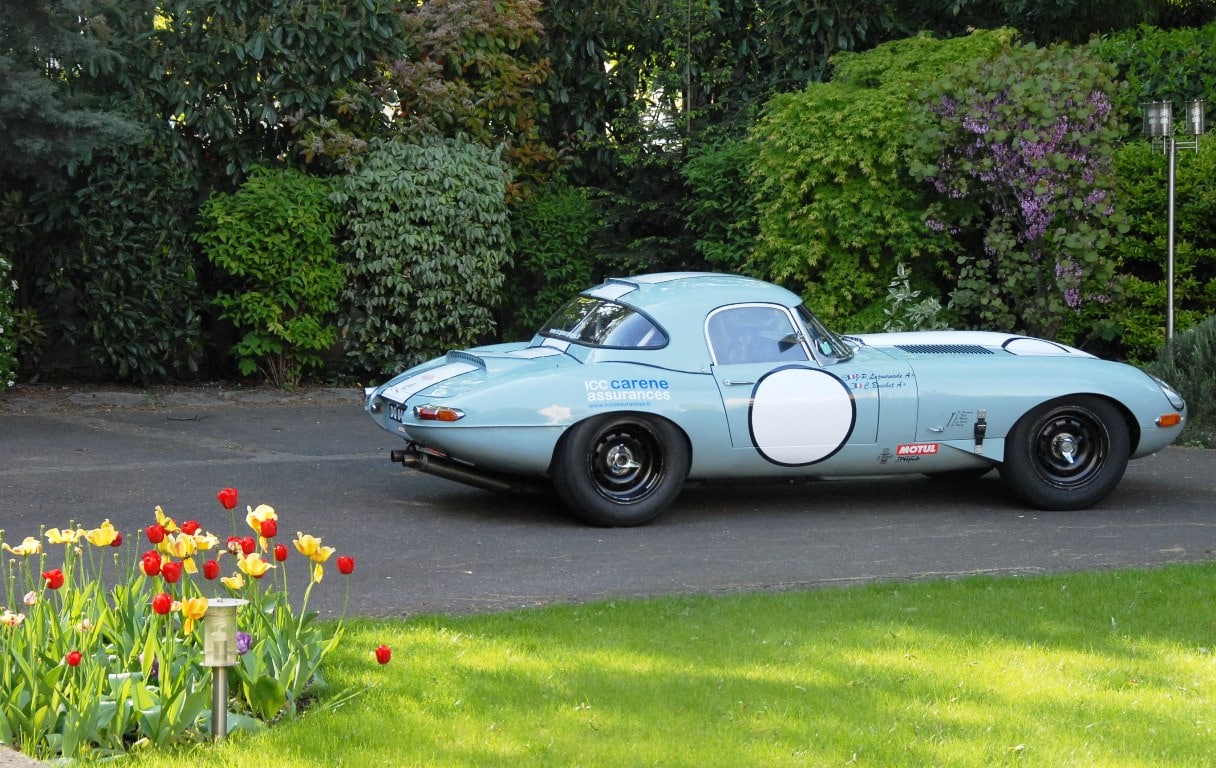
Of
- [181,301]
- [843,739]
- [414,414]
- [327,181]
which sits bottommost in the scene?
[843,739]

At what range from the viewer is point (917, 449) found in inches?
349

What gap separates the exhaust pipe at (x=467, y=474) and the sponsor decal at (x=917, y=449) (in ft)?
6.99

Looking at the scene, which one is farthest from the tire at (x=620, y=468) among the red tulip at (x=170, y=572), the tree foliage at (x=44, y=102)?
the tree foliage at (x=44, y=102)

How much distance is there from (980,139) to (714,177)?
294 cm

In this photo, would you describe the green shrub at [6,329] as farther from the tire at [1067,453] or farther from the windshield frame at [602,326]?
the tire at [1067,453]

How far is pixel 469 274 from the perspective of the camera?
14.8 m

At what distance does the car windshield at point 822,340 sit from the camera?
8867 millimetres

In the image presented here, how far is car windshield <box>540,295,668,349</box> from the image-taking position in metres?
8.75

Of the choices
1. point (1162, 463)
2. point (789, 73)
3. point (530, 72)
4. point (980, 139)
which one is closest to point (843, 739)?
point (1162, 463)

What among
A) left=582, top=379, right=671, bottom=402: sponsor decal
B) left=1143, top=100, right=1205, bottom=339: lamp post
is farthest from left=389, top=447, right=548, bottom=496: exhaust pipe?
left=1143, top=100, right=1205, bottom=339: lamp post

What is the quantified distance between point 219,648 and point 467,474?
4.08 metres

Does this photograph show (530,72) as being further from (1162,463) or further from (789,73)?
(1162,463)

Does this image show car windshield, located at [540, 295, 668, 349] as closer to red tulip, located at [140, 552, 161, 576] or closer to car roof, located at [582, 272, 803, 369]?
car roof, located at [582, 272, 803, 369]

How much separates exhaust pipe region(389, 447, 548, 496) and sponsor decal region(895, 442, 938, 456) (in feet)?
6.99
